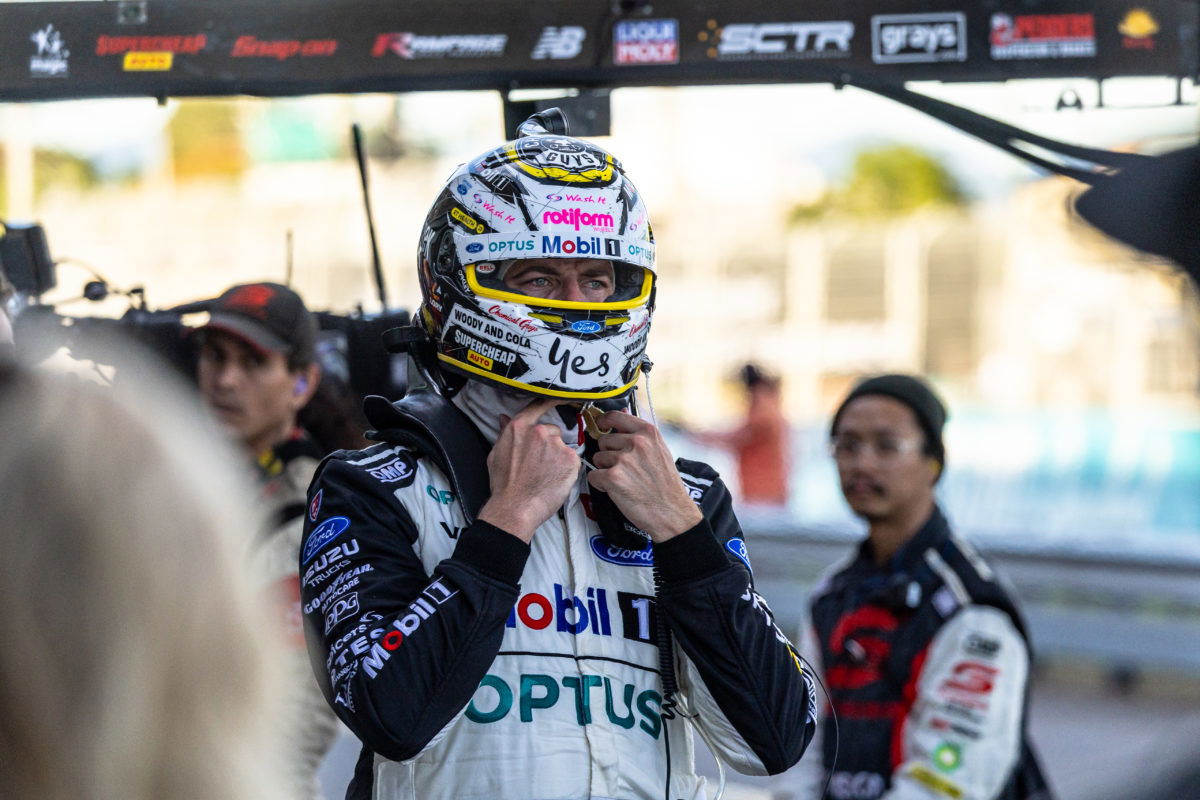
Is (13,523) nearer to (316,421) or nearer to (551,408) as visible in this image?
(551,408)

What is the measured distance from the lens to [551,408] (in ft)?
7.93

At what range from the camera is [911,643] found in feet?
11.8

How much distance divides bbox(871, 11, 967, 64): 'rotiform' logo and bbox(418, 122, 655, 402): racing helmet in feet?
2.23

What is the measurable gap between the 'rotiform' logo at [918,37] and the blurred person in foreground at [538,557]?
72 centimetres

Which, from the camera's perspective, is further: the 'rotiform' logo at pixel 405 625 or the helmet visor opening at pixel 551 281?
the helmet visor opening at pixel 551 281

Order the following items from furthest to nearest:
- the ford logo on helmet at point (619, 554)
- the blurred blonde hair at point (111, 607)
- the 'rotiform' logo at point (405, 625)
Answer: the ford logo on helmet at point (619, 554) → the 'rotiform' logo at point (405, 625) → the blurred blonde hair at point (111, 607)

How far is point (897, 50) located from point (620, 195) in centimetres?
74

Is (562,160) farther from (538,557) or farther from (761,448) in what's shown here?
(761,448)

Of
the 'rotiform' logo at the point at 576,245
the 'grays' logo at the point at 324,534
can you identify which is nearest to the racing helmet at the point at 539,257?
the 'rotiform' logo at the point at 576,245

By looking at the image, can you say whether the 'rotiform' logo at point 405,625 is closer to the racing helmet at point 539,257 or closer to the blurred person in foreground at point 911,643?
the racing helmet at point 539,257

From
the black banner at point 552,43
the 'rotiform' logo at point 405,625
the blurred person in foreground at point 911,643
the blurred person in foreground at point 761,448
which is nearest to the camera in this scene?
the 'rotiform' logo at point 405,625

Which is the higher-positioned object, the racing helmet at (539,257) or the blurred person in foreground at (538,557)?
the racing helmet at (539,257)

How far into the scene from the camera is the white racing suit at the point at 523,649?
2.05m

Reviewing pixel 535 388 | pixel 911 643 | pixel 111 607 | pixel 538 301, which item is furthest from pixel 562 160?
pixel 911 643
